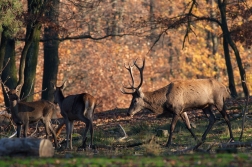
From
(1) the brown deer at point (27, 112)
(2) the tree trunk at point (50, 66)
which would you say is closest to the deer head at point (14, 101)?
(1) the brown deer at point (27, 112)

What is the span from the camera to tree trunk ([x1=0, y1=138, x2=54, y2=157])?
42.3 feet

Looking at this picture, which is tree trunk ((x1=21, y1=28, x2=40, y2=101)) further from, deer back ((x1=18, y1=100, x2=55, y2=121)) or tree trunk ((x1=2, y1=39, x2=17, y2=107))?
deer back ((x1=18, y1=100, x2=55, y2=121))

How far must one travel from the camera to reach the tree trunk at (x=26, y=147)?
42.3 feet

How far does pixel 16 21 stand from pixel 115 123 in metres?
4.62

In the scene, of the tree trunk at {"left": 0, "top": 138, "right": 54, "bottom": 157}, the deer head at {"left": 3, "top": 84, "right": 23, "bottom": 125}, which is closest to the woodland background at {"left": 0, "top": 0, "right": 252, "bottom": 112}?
the deer head at {"left": 3, "top": 84, "right": 23, "bottom": 125}

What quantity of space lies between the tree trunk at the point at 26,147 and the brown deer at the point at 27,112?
390cm

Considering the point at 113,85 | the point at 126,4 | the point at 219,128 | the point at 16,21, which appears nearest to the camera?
the point at 219,128

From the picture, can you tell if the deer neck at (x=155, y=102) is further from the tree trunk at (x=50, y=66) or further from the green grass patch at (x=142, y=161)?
the tree trunk at (x=50, y=66)

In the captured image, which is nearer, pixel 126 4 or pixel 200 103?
pixel 200 103

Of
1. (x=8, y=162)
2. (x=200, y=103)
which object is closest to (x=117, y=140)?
(x=200, y=103)

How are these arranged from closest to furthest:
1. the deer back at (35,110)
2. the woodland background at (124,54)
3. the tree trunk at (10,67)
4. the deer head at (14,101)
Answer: the deer head at (14,101) → the deer back at (35,110) → the tree trunk at (10,67) → the woodland background at (124,54)

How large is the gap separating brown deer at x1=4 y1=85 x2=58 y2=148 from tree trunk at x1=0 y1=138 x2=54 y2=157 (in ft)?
12.8

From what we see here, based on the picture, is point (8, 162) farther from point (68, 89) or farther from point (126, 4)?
point (126, 4)

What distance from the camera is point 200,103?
1847cm
